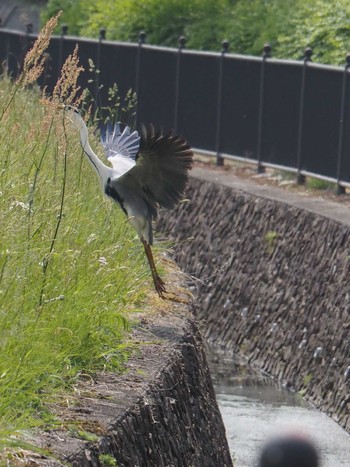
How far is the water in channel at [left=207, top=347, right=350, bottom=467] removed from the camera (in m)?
9.75

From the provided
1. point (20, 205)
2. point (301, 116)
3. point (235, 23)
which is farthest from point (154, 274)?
point (235, 23)

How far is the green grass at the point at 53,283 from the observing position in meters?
5.27

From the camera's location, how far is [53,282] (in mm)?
6352

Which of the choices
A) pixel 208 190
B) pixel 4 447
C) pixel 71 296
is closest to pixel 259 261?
pixel 208 190

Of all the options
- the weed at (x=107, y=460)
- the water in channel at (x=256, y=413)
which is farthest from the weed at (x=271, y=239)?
the weed at (x=107, y=460)

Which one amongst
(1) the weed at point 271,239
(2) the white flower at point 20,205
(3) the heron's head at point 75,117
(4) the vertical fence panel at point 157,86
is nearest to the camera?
(2) the white flower at point 20,205

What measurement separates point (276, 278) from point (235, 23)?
6.78m

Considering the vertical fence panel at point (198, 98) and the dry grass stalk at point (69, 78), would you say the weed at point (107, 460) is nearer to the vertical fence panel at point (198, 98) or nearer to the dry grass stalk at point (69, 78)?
the dry grass stalk at point (69, 78)

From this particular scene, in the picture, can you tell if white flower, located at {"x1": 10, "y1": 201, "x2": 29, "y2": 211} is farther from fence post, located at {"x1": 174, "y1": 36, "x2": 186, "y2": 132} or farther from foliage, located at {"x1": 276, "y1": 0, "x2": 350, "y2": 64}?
fence post, located at {"x1": 174, "y1": 36, "x2": 186, "y2": 132}

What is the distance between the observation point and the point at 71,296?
6250 millimetres

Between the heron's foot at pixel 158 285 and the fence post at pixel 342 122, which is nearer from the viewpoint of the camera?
the heron's foot at pixel 158 285

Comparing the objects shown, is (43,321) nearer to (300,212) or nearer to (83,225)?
(83,225)

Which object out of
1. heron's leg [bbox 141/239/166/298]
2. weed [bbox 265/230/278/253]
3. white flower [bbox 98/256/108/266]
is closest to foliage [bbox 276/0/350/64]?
weed [bbox 265/230/278/253]

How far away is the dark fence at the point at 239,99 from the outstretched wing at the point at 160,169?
5.51 meters
